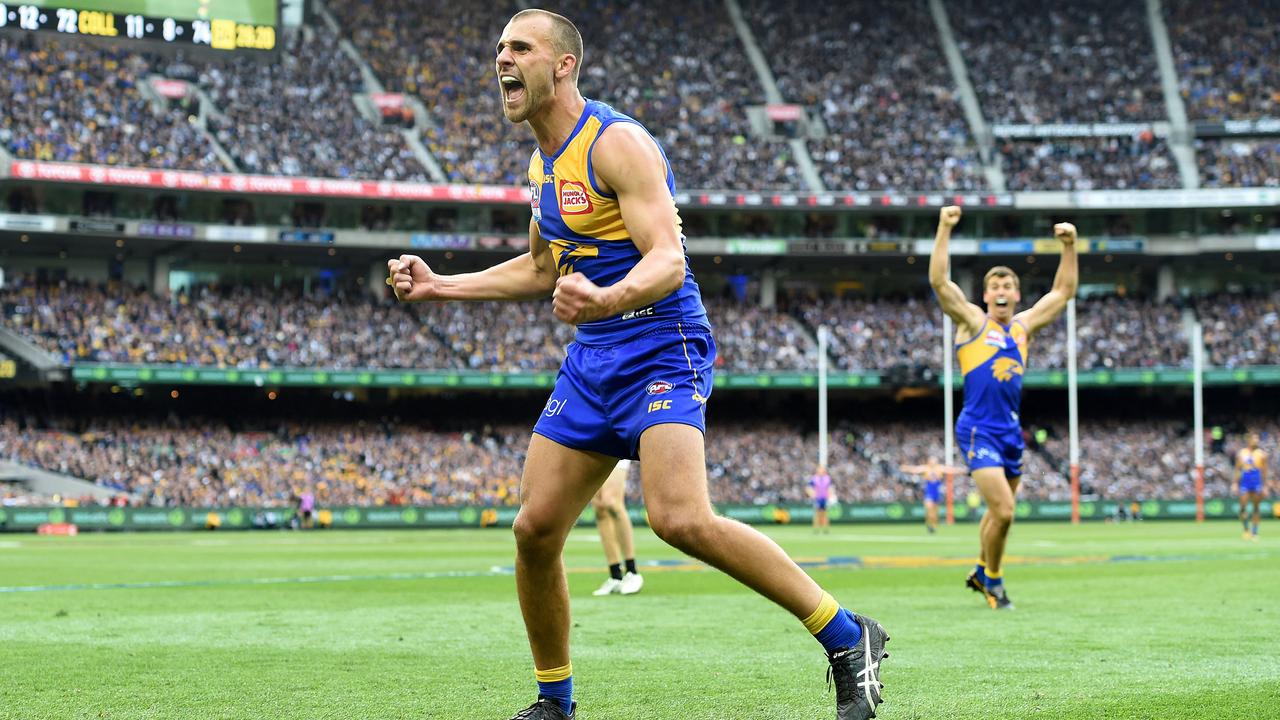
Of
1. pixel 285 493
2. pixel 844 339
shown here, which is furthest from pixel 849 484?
pixel 285 493

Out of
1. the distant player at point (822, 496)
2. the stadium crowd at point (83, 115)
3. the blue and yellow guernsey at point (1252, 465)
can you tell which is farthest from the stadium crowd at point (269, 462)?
the blue and yellow guernsey at point (1252, 465)

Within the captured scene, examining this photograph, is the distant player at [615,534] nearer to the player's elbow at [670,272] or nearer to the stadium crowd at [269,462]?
the player's elbow at [670,272]

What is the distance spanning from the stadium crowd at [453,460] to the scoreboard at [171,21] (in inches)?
642

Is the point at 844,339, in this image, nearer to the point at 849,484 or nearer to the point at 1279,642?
the point at 849,484

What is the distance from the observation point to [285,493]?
50812 millimetres

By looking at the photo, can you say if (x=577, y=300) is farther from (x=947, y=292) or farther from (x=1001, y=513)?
(x=1001, y=513)

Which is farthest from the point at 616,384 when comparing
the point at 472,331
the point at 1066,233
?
the point at 472,331

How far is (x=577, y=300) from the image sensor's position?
16.9 ft

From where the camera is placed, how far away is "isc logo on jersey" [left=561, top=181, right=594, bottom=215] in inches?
228

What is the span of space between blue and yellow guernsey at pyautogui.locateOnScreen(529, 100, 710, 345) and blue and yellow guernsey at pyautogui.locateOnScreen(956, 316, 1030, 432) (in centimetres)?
721

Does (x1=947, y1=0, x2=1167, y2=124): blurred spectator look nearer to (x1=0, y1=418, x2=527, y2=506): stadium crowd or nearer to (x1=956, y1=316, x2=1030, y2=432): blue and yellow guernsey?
(x1=0, y1=418, x2=527, y2=506): stadium crowd

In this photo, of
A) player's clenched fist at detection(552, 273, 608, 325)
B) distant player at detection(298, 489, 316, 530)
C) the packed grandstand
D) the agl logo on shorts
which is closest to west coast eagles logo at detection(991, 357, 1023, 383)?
the agl logo on shorts

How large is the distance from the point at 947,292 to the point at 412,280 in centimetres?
691

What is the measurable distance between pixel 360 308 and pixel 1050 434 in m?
29.8
